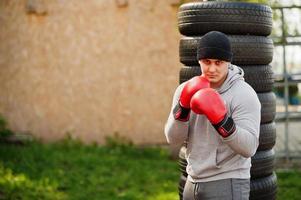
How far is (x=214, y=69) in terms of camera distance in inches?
138

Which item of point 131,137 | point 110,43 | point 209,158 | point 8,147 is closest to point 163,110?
point 131,137

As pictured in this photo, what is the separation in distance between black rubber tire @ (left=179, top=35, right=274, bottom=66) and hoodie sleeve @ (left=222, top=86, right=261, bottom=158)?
4.45 ft

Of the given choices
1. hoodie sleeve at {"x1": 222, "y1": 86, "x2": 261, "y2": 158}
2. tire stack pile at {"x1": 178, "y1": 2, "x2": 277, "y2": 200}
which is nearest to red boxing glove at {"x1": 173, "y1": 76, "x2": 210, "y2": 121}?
hoodie sleeve at {"x1": 222, "y1": 86, "x2": 261, "y2": 158}

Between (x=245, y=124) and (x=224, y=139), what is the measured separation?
0.17 metres

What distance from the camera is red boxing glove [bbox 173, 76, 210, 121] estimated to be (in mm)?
3512

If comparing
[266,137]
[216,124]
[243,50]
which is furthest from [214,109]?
[266,137]

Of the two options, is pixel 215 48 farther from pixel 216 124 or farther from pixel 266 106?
pixel 266 106

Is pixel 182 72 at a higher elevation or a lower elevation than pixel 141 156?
higher

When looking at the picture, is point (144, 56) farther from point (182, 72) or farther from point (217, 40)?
point (217, 40)

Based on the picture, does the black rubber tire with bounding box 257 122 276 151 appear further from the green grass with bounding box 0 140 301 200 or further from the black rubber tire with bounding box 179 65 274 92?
the green grass with bounding box 0 140 301 200

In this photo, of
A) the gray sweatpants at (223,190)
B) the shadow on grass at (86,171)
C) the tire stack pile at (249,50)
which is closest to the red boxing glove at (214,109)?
the gray sweatpants at (223,190)

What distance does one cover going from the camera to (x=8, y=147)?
839cm

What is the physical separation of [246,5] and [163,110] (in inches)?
150

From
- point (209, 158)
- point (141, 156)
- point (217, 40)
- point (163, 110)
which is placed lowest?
point (141, 156)
